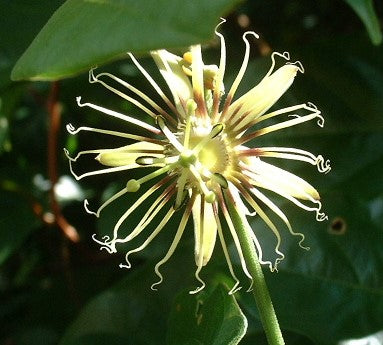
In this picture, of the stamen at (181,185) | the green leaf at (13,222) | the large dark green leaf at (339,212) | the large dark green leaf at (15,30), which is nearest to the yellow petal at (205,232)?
the stamen at (181,185)

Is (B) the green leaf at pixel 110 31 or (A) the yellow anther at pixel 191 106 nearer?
(B) the green leaf at pixel 110 31

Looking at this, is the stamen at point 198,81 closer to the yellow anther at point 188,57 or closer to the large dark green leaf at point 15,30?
the yellow anther at point 188,57

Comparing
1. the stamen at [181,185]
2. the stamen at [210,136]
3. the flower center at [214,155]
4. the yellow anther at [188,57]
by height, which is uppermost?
the yellow anther at [188,57]

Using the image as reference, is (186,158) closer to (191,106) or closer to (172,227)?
(191,106)

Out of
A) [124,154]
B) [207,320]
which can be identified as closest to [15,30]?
[124,154]

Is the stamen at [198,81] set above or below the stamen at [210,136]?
above

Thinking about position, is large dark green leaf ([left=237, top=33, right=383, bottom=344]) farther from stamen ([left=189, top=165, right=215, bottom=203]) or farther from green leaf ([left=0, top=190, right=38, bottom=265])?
green leaf ([left=0, top=190, right=38, bottom=265])

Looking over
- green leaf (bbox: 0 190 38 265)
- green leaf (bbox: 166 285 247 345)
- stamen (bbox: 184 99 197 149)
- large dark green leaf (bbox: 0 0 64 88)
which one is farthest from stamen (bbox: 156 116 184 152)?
green leaf (bbox: 0 190 38 265)
